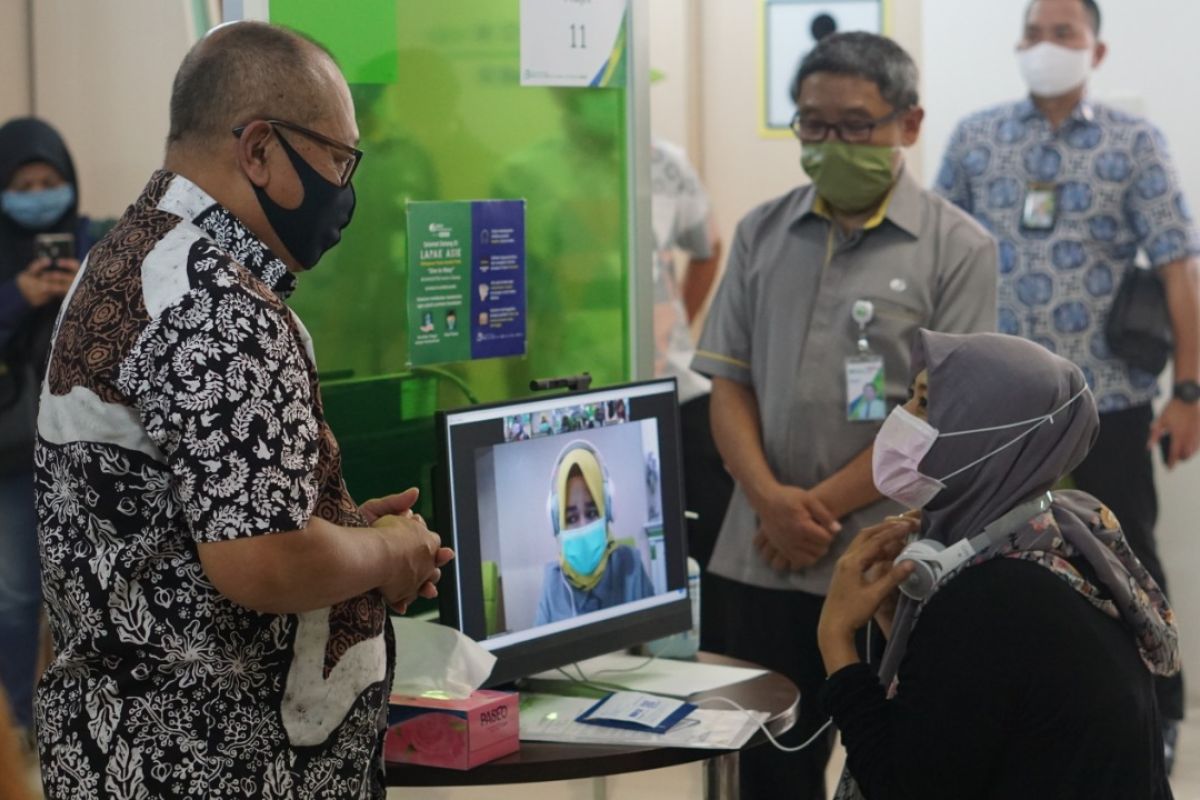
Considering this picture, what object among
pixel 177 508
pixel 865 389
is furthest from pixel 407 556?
pixel 865 389

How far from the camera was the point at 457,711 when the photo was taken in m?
2.07

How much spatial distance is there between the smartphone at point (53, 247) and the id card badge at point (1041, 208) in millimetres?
2489

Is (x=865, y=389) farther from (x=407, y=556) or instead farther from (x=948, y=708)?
(x=407, y=556)

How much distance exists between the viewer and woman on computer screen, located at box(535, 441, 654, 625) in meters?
2.37

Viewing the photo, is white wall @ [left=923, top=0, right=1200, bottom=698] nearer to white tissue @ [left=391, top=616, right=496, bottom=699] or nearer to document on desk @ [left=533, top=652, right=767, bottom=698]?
document on desk @ [left=533, top=652, right=767, bottom=698]

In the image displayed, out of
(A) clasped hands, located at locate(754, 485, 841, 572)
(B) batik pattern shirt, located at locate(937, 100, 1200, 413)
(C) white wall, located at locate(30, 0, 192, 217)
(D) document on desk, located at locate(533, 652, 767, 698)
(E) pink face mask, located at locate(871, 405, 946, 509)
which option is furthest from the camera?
(B) batik pattern shirt, located at locate(937, 100, 1200, 413)

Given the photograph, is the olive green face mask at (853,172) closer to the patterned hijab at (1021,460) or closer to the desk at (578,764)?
the patterned hijab at (1021,460)

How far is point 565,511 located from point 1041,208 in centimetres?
240

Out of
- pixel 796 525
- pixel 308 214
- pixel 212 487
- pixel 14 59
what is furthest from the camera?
pixel 14 59

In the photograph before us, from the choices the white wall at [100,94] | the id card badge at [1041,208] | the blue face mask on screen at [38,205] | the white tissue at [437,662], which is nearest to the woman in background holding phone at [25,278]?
the blue face mask on screen at [38,205]

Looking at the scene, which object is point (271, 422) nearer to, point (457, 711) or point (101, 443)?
point (101, 443)

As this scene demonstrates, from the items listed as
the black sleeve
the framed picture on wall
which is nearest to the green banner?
the black sleeve

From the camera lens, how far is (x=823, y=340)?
296 cm

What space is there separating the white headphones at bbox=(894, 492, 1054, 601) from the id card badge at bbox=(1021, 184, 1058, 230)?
2428 millimetres
